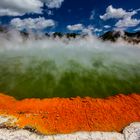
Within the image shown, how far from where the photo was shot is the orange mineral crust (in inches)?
664

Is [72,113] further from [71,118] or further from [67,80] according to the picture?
[67,80]

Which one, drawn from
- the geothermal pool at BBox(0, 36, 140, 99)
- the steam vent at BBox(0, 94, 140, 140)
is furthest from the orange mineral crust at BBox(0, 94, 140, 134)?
the geothermal pool at BBox(0, 36, 140, 99)

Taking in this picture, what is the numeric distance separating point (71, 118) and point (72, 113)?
876mm

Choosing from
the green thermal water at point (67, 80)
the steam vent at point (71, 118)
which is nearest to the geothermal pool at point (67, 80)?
the green thermal water at point (67, 80)

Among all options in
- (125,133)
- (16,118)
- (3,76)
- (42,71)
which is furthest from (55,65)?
(125,133)

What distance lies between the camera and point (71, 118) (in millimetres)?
18219

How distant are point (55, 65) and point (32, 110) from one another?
1774cm

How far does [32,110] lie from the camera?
19469mm

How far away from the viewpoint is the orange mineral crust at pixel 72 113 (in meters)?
16.9

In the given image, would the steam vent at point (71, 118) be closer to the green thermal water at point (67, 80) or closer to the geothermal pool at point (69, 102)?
the geothermal pool at point (69, 102)

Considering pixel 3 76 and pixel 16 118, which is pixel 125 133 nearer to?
pixel 16 118

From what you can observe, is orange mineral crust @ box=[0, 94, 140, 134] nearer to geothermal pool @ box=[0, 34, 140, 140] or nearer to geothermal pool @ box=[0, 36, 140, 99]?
geothermal pool @ box=[0, 34, 140, 140]

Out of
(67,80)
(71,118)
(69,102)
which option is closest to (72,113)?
(71,118)

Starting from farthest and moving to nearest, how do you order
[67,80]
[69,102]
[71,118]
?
[67,80]
[69,102]
[71,118]
